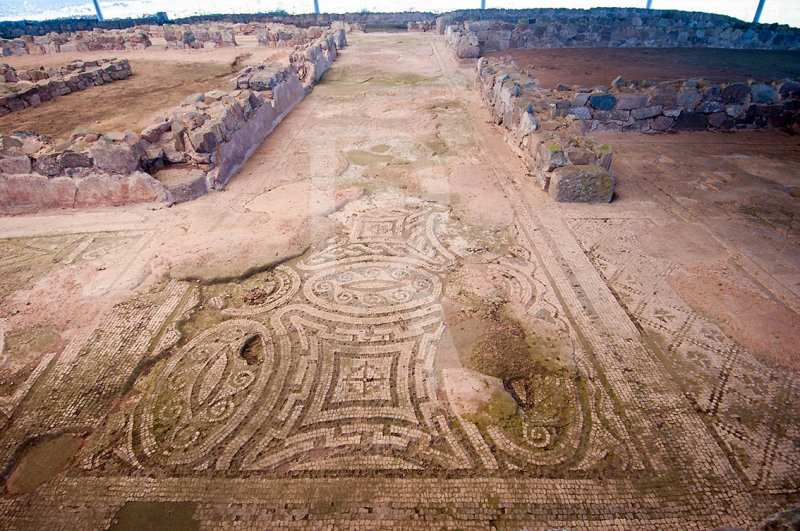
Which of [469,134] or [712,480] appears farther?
[469,134]

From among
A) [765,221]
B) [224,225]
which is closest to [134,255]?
[224,225]

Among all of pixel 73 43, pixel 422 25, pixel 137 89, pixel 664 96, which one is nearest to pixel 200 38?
pixel 73 43

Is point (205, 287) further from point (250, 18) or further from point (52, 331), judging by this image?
point (250, 18)

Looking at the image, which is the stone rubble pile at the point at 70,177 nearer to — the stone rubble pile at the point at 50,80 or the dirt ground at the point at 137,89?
the dirt ground at the point at 137,89

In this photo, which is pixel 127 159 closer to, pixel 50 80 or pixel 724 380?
pixel 724 380

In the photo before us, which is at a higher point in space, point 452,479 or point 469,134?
point 469,134

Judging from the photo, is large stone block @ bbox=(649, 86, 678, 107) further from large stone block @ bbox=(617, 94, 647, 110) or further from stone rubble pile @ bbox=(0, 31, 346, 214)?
stone rubble pile @ bbox=(0, 31, 346, 214)
